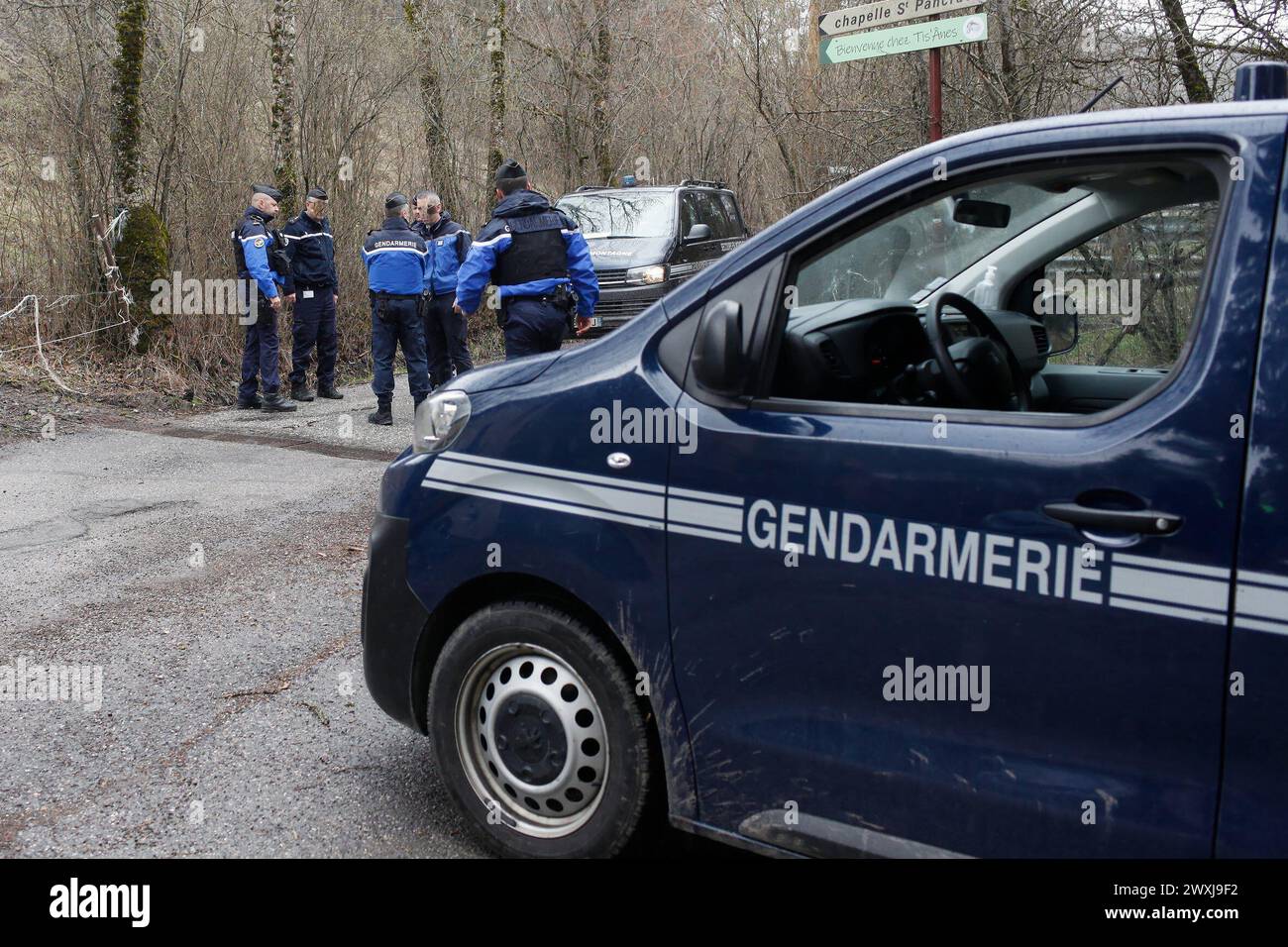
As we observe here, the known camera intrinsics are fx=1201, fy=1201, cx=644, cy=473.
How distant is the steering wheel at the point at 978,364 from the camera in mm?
3107

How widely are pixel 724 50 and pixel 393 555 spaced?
689 inches

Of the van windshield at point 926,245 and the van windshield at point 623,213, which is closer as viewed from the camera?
the van windshield at point 926,245

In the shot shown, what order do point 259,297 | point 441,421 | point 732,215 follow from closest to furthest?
point 441,421 → point 259,297 → point 732,215

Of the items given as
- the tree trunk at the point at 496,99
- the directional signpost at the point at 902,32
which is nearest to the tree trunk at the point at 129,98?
the tree trunk at the point at 496,99

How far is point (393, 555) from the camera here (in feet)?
11.6

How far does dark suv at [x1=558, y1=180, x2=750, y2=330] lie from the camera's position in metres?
14.4

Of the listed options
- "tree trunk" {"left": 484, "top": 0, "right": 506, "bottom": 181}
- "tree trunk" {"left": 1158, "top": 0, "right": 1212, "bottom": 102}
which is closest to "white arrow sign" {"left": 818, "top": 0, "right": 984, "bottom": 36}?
"tree trunk" {"left": 1158, "top": 0, "right": 1212, "bottom": 102}

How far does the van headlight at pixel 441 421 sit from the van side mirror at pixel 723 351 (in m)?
0.86

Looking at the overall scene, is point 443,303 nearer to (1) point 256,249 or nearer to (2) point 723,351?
(1) point 256,249

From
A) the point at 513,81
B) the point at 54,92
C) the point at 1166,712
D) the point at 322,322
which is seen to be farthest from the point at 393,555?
the point at 513,81

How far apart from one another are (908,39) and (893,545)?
6.20 m

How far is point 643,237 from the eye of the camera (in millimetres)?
15023

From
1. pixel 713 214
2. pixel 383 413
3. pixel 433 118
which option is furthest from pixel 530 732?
pixel 433 118

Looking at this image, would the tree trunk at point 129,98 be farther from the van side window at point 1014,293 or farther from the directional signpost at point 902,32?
the van side window at point 1014,293
